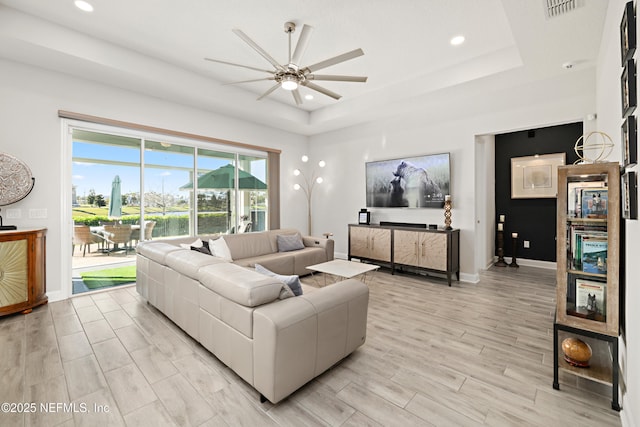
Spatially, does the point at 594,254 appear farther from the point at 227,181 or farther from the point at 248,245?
the point at 227,181

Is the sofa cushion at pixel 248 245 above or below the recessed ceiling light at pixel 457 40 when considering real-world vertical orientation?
below

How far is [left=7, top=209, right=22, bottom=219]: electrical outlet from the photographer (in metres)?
3.26

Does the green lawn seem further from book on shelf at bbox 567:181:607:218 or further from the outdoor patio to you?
book on shelf at bbox 567:181:607:218

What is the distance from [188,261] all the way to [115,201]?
2.57 meters

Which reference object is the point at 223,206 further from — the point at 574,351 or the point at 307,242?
the point at 574,351

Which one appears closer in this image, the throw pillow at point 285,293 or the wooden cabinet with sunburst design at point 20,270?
the throw pillow at point 285,293

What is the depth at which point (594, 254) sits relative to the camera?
1.88 meters

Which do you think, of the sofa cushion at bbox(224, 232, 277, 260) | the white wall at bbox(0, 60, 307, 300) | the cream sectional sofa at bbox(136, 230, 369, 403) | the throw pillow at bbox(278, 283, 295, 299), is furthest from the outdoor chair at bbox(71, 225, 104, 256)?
the throw pillow at bbox(278, 283, 295, 299)

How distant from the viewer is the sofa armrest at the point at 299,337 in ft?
5.38

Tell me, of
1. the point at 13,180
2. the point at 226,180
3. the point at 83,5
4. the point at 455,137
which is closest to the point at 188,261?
the point at 13,180

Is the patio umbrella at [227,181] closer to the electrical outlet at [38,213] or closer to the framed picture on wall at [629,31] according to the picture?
the electrical outlet at [38,213]

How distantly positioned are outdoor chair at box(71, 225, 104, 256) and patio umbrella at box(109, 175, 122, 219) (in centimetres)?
33

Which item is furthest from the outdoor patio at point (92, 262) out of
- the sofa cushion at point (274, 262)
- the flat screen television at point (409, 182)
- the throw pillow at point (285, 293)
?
the flat screen television at point (409, 182)

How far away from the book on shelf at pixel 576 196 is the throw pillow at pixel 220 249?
3.62 metres
